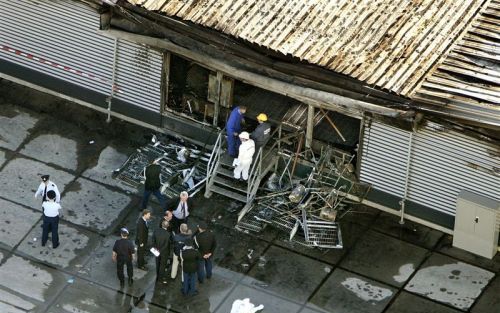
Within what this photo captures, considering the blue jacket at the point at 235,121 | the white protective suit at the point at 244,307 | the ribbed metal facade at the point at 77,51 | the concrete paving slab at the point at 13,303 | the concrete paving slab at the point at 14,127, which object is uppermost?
the ribbed metal facade at the point at 77,51

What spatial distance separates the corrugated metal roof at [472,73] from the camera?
29953mm

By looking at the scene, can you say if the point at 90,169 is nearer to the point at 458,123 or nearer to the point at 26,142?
the point at 26,142

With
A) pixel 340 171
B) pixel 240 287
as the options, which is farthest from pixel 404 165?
pixel 240 287

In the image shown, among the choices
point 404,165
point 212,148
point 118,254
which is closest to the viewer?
point 118,254

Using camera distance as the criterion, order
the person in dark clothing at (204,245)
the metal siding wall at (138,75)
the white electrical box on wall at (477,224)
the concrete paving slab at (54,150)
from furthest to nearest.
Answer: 1. the metal siding wall at (138,75)
2. the concrete paving slab at (54,150)
3. the white electrical box on wall at (477,224)
4. the person in dark clothing at (204,245)

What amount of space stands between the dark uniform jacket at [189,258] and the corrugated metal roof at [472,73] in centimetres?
552

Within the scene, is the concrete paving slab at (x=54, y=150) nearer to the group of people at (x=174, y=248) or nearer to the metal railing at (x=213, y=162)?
the metal railing at (x=213, y=162)

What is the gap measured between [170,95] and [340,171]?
4.54 metres

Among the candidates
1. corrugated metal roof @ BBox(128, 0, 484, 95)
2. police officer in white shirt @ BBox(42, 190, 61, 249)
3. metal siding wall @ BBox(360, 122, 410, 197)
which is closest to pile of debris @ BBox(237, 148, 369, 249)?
metal siding wall @ BBox(360, 122, 410, 197)

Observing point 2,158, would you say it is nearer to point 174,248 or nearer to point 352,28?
point 174,248

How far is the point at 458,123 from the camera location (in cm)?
3031

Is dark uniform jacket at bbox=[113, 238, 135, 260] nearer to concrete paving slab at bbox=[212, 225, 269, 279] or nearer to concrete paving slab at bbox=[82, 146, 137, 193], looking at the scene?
concrete paving slab at bbox=[212, 225, 269, 279]

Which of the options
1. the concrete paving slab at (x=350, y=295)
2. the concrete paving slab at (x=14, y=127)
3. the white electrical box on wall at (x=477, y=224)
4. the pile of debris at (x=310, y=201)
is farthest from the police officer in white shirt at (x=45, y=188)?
the white electrical box on wall at (x=477, y=224)

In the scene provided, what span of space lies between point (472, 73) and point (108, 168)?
8.71 metres
